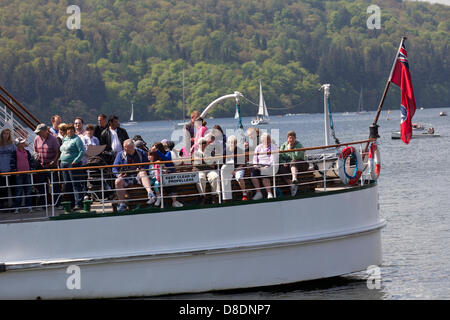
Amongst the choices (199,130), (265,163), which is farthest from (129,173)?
(265,163)

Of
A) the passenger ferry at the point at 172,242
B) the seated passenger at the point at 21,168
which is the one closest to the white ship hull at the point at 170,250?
the passenger ferry at the point at 172,242

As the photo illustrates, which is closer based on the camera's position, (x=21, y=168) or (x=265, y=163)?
(x=21, y=168)

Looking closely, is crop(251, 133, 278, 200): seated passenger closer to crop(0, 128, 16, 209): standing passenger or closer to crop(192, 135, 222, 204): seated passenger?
crop(192, 135, 222, 204): seated passenger

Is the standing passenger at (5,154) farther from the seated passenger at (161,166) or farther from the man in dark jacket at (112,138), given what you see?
the seated passenger at (161,166)

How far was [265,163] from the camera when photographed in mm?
11891

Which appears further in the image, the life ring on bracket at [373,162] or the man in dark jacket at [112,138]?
the life ring on bracket at [373,162]

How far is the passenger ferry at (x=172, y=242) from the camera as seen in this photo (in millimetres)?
10984

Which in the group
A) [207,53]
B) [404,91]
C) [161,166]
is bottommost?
[161,166]

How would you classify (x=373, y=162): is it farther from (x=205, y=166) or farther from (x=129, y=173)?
(x=129, y=173)

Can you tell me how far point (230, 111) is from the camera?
432 feet

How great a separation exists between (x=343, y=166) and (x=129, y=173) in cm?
341

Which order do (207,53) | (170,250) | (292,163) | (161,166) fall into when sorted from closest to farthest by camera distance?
(170,250), (161,166), (292,163), (207,53)

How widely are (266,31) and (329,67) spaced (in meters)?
14.1

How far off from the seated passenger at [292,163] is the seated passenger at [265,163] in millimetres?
184
